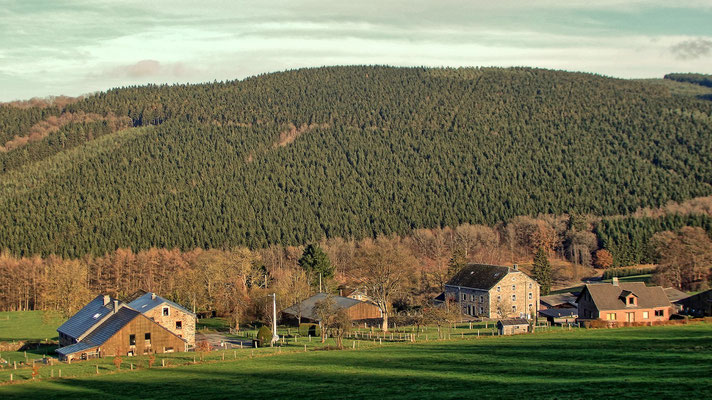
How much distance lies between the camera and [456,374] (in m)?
40.1

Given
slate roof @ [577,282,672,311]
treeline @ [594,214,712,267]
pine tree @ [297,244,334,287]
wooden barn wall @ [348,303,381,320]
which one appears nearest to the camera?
slate roof @ [577,282,672,311]

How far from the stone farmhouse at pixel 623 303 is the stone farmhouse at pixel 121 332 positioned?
4433 cm

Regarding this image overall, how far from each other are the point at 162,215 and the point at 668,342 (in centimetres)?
14310

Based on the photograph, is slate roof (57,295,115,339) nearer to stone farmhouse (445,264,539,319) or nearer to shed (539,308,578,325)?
stone farmhouse (445,264,539,319)

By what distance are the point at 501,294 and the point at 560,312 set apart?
31.6 ft

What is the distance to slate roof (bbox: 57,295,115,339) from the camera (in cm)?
6519

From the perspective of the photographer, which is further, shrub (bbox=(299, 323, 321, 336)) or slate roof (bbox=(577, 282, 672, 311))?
slate roof (bbox=(577, 282, 672, 311))

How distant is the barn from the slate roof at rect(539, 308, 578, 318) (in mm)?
19902

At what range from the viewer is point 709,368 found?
118 feet

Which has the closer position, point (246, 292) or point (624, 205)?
point (246, 292)

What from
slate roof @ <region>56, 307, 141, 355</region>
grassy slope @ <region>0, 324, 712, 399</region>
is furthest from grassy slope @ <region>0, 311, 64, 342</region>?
grassy slope @ <region>0, 324, 712, 399</region>

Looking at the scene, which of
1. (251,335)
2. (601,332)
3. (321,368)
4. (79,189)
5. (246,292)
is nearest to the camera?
(321,368)

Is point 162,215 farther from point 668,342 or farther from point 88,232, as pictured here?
point 668,342

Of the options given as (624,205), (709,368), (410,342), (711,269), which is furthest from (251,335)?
(624,205)
